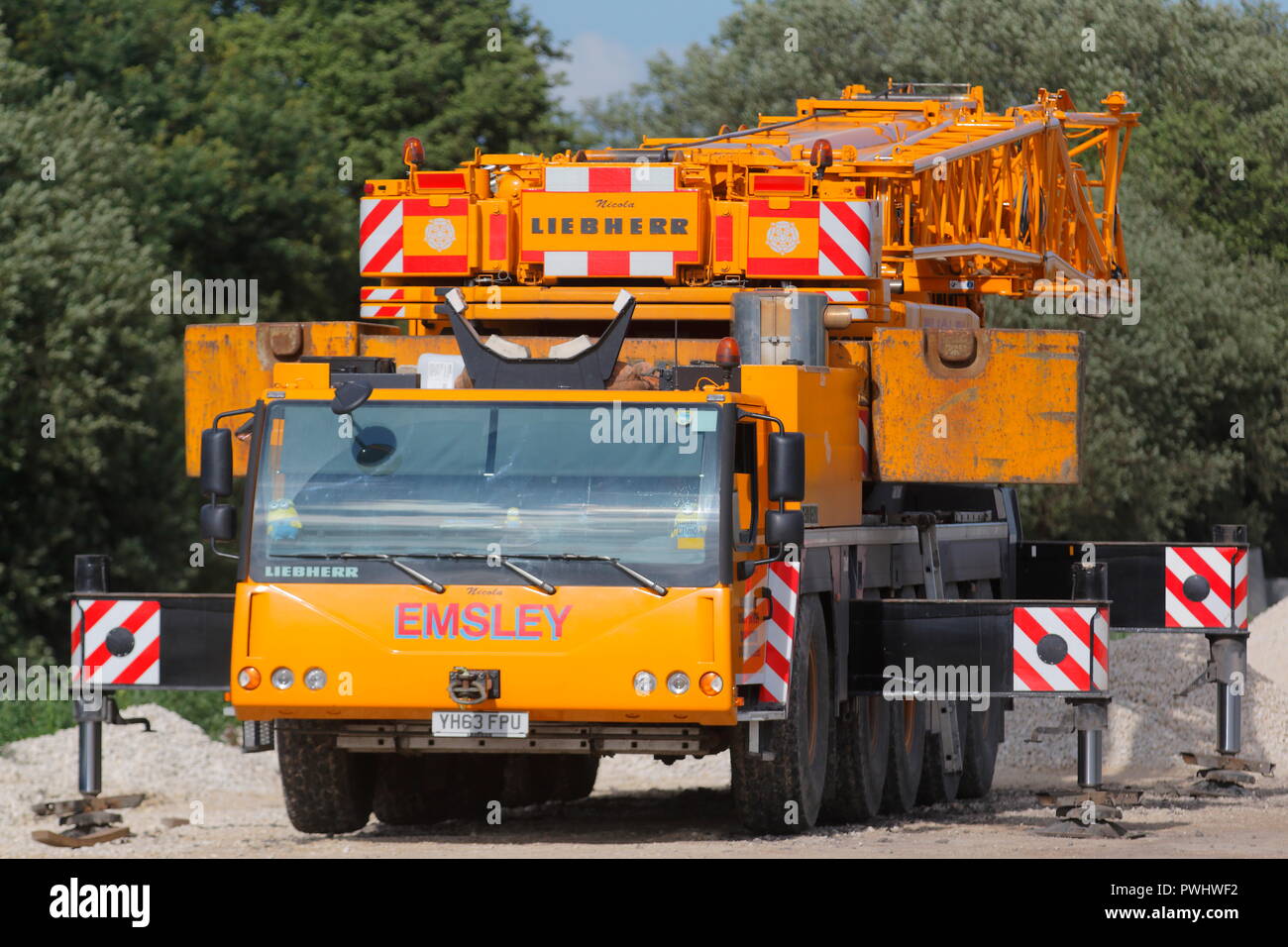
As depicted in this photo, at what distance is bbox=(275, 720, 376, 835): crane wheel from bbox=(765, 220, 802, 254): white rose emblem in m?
3.77

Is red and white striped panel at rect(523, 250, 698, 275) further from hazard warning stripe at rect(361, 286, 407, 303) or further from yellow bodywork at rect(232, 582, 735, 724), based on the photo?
yellow bodywork at rect(232, 582, 735, 724)

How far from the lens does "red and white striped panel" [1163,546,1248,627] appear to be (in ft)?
48.7

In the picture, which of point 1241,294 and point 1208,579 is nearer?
point 1208,579

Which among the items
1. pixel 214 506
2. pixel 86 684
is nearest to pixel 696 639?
pixel 214 506

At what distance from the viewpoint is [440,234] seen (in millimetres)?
14211

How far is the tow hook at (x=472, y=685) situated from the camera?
10820 millimetres

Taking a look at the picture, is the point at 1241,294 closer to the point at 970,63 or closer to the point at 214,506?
the point at 970,63

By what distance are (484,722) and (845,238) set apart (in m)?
4.07

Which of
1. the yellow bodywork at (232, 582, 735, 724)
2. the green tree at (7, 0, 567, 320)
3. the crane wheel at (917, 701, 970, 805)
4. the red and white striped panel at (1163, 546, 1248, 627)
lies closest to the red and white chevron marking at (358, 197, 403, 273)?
the yellow bodywork at (232, 582, 735, 724)

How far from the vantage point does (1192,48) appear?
1608 inches

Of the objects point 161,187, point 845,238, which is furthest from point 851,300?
point 161,187

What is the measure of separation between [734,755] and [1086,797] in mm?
1930
